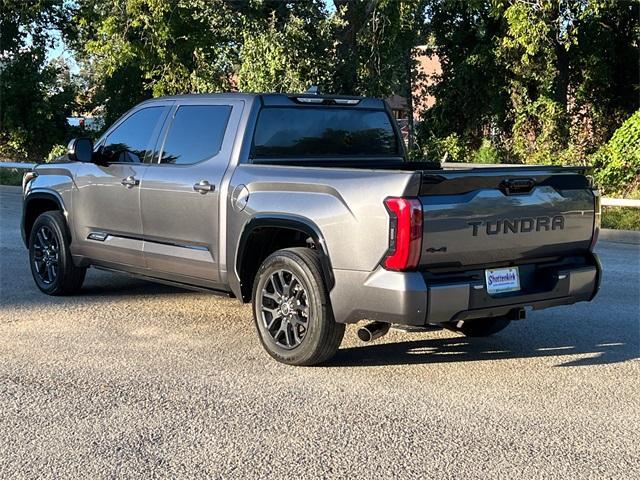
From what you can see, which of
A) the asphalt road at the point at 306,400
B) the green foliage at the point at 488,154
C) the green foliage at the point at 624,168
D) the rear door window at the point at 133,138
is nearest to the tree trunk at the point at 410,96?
the green foliage at the point at 488,154

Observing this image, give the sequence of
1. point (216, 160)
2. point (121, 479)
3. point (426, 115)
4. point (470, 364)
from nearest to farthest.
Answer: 1. point (121, 479)
2. point (470, 364)
3. point (216, 160)
4. point (426, 115)

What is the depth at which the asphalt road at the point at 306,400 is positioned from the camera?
4152 millimetres

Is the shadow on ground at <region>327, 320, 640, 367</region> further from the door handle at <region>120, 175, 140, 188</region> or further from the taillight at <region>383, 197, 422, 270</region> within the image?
the door handle at <region>120, 175, 140, 188</region>

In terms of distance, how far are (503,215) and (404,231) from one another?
0.79 m

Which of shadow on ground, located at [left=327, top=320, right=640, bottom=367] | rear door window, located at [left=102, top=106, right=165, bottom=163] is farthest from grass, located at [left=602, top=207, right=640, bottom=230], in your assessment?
rear door window, located at [left=102, top=106, right=165, bottom=163]

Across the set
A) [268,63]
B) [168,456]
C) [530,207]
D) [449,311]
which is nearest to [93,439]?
[168,456]

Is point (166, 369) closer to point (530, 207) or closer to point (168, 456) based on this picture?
point (168, 456)

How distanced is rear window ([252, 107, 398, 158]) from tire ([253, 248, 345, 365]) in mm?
1052

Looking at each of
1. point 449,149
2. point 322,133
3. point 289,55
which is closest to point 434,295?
point 322,133

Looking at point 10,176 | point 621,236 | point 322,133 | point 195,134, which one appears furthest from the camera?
point 10,176

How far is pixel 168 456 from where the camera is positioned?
4.20 m

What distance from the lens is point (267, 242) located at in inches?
246

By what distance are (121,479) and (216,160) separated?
3.07 m

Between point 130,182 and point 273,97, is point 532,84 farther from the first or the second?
point 130,182
